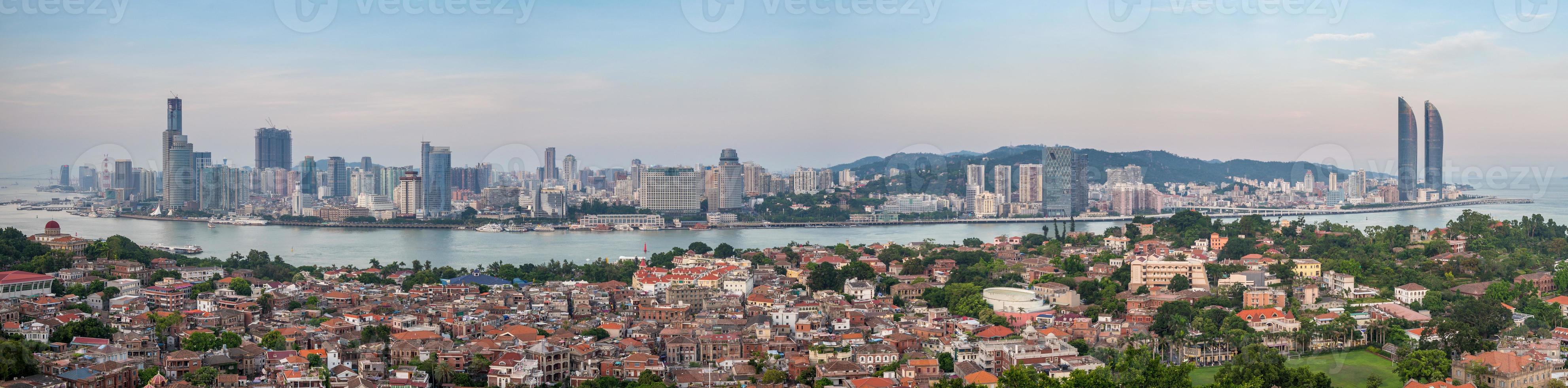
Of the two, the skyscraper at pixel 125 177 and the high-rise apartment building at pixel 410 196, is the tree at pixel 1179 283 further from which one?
the skyscraper at pixel 125 177

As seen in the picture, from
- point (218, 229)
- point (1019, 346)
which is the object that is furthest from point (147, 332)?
point (218, 229)

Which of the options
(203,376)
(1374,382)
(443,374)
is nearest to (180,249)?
(203,376)

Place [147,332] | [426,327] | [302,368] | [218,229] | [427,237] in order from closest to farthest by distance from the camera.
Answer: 1. [302,368]
2. [147,332]
3. [426,327]
4. [427,237]
5. [218,229]

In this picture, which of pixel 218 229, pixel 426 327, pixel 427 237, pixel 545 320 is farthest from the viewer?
pixel 218 229

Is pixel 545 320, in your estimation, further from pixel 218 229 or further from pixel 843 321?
pixel 218 229

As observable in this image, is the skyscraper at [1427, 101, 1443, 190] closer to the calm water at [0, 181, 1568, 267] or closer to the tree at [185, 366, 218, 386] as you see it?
the calm water at [0, 181, 1568, 267]

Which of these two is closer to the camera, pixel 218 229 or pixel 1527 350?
pixel 1527 350

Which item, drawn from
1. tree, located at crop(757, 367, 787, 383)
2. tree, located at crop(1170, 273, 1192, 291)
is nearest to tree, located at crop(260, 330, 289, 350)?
tree, located at crop(757, 367, 787, 383)
